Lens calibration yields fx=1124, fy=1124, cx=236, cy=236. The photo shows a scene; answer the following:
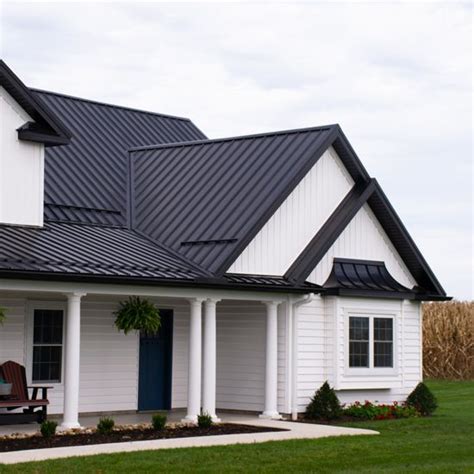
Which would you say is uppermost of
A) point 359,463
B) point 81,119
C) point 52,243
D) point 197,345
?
point 81,119

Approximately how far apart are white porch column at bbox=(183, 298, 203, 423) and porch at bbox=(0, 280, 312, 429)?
0.02 meters

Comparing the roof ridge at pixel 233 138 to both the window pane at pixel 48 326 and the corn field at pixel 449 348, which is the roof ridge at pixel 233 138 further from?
the corn field at pixel 449 348

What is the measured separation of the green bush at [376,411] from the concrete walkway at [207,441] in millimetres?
2317

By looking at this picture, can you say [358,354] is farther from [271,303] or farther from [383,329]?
[271,303]

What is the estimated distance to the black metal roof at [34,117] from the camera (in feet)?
72.0

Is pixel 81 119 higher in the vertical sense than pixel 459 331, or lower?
higher

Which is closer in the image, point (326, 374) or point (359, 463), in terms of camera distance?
point (359, 463)

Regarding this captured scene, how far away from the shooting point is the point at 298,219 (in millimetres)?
24625

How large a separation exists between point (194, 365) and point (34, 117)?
233 inches

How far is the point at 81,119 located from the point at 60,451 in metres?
12.8

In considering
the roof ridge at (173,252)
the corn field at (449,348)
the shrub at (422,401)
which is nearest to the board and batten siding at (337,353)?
the shrub at (422,401)

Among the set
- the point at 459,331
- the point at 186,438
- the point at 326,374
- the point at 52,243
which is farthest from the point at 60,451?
the point at 459,331

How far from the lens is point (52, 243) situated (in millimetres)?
21359

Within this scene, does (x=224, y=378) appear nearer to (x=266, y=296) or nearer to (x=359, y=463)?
(x=266, y=296)
